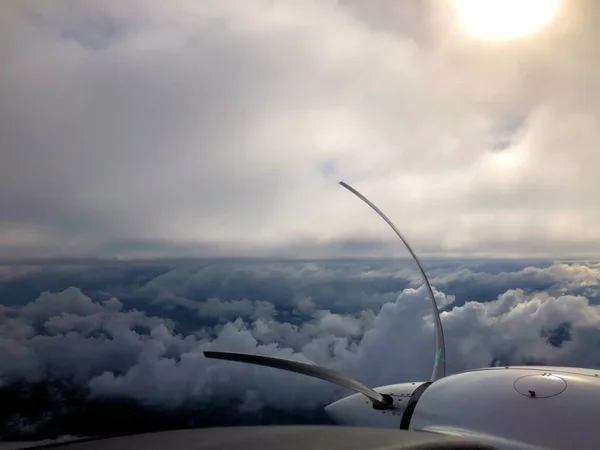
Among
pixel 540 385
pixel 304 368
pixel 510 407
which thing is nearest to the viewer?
pixel 510 407

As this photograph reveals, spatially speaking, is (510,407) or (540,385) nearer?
(510,407)

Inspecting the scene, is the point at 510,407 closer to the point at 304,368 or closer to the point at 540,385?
the point at 540,385

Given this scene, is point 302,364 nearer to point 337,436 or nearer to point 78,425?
point 337,436

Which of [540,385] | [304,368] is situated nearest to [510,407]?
[540,385]

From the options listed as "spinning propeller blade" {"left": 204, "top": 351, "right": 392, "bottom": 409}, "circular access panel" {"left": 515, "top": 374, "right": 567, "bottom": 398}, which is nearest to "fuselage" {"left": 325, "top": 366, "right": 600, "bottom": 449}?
"circular access panel" {"left": 515, "top": 374, "right": 567, "bottom": 398}

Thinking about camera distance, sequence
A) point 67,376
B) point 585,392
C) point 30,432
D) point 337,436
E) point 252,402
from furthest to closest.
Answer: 1. point 252,402
2. point 67,376
3. point 30,432
4. point 585,392
5. point 337,436

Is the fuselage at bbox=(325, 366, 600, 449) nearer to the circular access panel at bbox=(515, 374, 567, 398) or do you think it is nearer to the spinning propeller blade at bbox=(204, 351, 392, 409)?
the circular access panel at bbox=(515, 374, 567, 398)

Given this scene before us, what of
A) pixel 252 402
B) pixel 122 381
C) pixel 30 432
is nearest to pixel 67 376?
pixel 122 381
